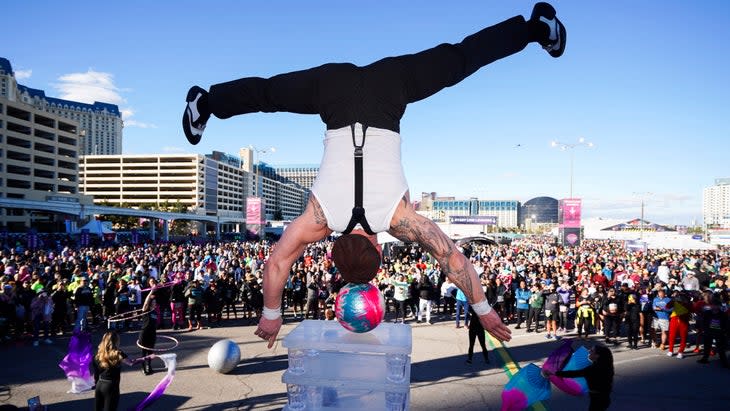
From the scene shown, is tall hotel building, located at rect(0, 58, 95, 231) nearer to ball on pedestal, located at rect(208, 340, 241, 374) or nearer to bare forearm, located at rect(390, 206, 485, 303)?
ball on pedestal, located at rect(208, 340, 241, 374)

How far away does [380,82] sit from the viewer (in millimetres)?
2455

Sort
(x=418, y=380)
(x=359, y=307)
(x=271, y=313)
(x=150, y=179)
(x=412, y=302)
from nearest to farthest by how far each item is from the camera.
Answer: (x=359, y=307) < (x=271, y=313) < (x=418, y=380) < (x=412, y=302) < (x=150, y=179)

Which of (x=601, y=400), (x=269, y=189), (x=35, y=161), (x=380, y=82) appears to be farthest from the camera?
(x=269, y=189)

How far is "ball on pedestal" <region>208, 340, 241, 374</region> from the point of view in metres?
9.02

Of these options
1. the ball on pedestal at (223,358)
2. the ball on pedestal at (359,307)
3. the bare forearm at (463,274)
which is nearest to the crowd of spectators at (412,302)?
the ball on pedestal at (223,358)

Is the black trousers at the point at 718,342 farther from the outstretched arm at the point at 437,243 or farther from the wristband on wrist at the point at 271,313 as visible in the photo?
the wristband on wrist at the point at 271,313

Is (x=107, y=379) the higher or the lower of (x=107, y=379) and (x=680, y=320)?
the higher

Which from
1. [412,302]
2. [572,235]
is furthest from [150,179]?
[412,302]

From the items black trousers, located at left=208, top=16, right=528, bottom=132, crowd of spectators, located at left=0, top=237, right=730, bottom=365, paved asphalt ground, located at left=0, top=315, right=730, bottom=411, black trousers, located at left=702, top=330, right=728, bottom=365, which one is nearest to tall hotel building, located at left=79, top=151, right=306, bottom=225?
crowd of spectators, located at left=0, top=237, right=730, bottom=365

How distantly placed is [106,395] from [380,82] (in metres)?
5.97

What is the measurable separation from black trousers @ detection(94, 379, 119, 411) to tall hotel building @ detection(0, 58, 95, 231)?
68.6 m

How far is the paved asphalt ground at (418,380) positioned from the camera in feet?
25.1

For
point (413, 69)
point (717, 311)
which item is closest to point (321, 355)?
point (413, 69)

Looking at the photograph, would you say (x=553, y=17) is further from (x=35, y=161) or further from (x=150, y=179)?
(x=150, y=179)
